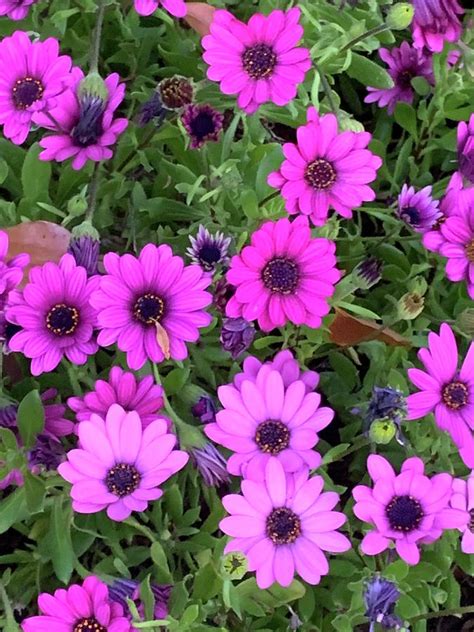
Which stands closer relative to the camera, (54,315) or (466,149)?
(54,315)

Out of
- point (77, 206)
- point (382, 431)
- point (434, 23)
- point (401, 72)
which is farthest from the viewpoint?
point (401, 72)

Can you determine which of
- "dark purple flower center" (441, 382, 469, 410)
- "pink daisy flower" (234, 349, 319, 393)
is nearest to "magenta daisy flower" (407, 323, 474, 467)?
"dark purple flower center" (441, 382, 469, 410)

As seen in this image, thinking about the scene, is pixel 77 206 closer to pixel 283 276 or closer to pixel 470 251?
pixel 283 276

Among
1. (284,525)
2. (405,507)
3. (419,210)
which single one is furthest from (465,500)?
(419,210)

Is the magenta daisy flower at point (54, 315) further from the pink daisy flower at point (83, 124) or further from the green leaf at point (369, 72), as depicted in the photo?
the green leaf at point (369, 72)

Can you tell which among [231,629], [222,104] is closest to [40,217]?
[222,104]

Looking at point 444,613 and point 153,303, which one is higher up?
point 153,303
